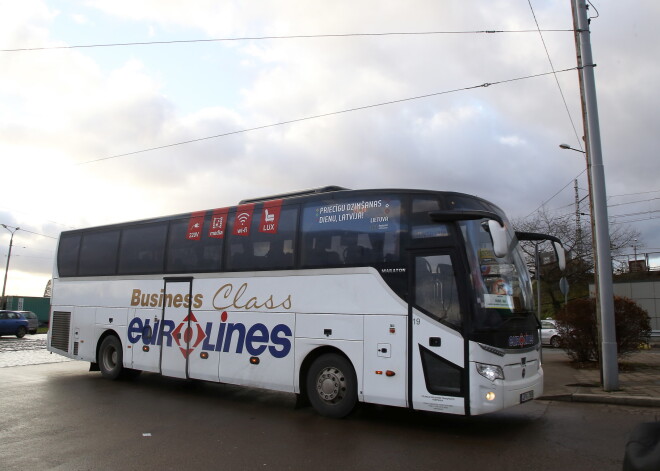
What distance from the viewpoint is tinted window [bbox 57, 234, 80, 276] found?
43.7ft

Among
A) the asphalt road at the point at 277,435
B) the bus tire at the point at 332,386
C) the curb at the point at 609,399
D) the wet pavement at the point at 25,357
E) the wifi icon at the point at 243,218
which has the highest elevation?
the wifi icon at the point at 243,218

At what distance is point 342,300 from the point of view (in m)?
8.21

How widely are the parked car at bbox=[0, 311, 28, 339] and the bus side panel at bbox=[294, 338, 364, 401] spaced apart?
27006mm

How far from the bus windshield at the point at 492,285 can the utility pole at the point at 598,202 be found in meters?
4.01

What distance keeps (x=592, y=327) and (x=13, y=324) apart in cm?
2943

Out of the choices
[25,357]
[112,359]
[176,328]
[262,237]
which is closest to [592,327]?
[262,237]

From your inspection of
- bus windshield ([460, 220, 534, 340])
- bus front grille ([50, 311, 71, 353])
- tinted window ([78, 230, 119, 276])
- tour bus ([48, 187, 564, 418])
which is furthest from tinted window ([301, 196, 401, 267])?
bus front grille ([50, 311, 71, 353])

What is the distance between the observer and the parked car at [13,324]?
29.0 metres

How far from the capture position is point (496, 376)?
6902 millimetres

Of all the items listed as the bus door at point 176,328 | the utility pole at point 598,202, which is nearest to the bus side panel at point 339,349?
the bus door at point 176,328

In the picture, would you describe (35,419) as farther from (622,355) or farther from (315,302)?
(622,355)

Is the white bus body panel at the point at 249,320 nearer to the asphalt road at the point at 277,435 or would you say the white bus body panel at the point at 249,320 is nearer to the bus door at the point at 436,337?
the bus door at the point at 436,337

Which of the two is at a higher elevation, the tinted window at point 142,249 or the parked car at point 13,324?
the tinted window at point 142,249

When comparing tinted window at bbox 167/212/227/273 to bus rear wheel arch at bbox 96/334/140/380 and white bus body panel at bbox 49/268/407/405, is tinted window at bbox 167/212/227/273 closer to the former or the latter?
white bus body panel at bbox 49/268/407/405
